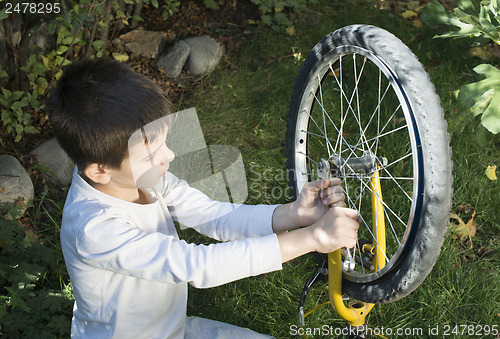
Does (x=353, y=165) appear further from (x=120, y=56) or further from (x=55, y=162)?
(x=120, y=56)

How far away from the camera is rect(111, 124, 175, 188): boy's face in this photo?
151 centimetres

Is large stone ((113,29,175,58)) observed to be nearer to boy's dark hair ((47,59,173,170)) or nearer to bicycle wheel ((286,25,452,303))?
bicycle wheel ((286,25,452,303))

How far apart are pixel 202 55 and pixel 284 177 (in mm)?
1369

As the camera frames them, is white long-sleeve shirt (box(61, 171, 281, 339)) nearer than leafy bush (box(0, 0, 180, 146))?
Yes

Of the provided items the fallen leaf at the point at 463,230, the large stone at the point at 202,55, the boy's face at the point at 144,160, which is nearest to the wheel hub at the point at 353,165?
the boy's face at the point at 144,160

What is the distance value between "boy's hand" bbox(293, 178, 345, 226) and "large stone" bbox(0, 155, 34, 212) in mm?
1701

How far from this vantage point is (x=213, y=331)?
1.82 meters

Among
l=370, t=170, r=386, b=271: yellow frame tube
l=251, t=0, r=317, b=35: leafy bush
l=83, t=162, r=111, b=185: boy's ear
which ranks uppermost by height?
l=83, t=162, r=111, b=185: boy's ear

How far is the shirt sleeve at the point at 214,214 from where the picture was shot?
5.90 feet

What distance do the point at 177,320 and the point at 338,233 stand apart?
639mm

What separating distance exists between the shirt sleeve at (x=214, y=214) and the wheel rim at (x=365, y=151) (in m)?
0.27

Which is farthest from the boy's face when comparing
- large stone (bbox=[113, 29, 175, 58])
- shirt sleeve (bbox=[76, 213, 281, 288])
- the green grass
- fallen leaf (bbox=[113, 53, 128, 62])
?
large stone (bbox=[113, 29, 175, 58])

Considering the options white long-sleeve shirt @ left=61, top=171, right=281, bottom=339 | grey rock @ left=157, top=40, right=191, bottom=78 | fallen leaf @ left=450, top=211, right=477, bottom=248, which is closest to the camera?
white long-sleeve shirt @ left=61, top=171, right=281, bottom=339

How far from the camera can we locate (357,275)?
169cm
